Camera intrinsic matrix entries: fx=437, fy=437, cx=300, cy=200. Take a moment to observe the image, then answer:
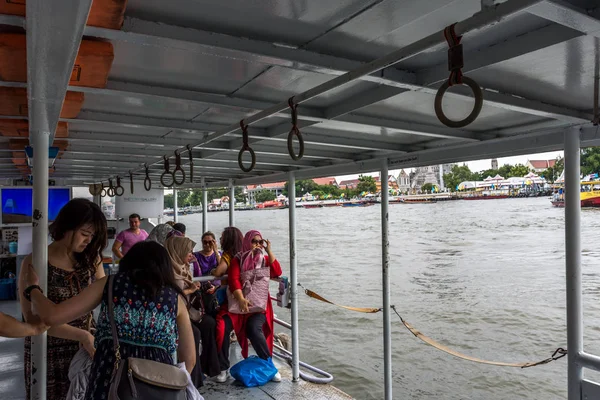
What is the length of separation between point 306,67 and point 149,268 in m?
1.08

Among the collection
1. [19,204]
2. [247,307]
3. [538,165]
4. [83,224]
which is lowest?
[247,307]

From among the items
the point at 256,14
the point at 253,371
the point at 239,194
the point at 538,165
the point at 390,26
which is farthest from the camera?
the point at 538,165

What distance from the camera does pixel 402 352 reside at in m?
12.1

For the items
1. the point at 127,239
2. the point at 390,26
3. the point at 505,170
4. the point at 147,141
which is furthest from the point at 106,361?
→ the point at 505,170

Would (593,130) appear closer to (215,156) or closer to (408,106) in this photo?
(408,106)

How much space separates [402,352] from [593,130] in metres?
10.7

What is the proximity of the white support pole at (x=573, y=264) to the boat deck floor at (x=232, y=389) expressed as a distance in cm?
234

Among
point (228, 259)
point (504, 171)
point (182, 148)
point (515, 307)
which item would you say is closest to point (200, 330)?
point (228, 259)

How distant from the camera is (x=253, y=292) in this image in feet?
14.1

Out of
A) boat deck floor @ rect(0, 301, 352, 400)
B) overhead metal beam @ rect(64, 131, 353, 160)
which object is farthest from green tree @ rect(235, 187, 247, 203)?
boat deck floor @ rect(0, 301, 352, 400)

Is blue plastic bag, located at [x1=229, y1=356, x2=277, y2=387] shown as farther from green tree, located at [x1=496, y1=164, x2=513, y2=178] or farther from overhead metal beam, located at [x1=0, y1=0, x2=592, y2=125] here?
green tree, located at [x1=496, y1=164, x2=513, y2=178]

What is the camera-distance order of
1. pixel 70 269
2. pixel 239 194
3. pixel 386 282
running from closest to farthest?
pixel 70 269 < pixel 386 282 < pixel 239 194

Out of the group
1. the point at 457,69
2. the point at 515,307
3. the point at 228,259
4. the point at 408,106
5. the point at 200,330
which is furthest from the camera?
the point at 515,307

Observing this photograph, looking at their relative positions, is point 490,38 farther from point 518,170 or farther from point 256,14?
point 518,170
